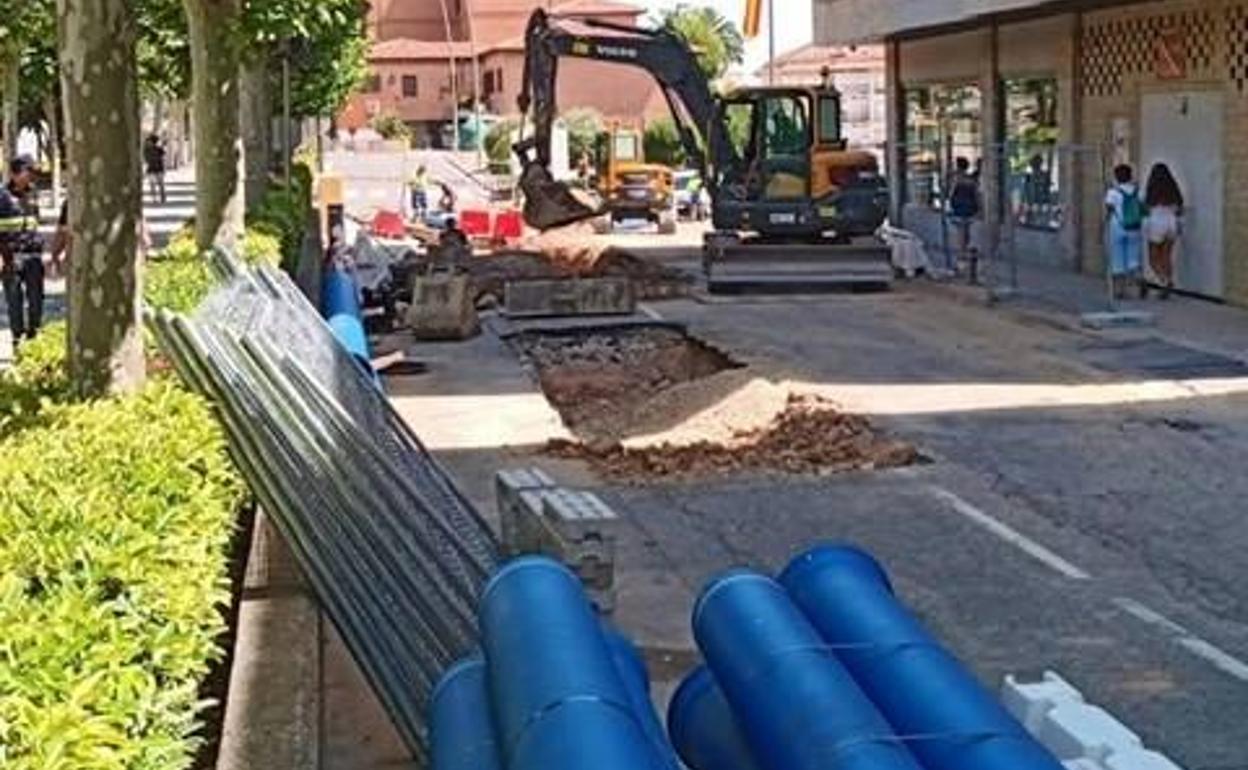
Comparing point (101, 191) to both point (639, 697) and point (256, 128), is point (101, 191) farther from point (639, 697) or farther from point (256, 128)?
point (256, 128)

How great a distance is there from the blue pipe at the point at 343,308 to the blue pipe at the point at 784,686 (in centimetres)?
961

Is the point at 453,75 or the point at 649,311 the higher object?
the point at 453,75

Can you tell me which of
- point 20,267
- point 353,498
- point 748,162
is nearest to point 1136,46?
point 748,162

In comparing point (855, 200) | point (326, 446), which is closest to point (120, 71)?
point (326, 446)

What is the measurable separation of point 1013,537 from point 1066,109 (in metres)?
20.0

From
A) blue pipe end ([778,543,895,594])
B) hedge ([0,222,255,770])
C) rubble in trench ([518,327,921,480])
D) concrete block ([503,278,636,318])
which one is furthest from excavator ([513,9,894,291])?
blue pipe end ([778,543,895,594])

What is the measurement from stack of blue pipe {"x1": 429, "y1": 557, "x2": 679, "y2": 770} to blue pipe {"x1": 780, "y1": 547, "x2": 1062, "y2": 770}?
58 centimetres

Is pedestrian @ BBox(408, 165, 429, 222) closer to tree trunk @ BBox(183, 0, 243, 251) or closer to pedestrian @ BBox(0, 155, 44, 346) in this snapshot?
pedestrian @ BBox(0, 155, 44, 346)

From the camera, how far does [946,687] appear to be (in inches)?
218

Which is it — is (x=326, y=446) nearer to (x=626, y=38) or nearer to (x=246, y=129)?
(x=246, y=129)

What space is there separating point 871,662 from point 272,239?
16.5m

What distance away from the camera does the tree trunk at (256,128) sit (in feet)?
90.0

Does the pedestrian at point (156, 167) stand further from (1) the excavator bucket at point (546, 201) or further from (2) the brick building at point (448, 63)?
(2) the brick building at point (448, 63)

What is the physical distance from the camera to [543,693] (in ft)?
16.1
